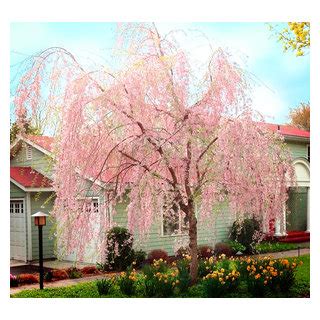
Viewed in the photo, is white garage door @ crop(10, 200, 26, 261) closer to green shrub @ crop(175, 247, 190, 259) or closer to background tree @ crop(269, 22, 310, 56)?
green shrub @ crop(175, 247, 190, 259)

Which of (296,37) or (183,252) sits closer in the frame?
(296,37)

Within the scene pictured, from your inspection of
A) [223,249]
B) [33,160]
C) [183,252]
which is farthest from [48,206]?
[223,249]

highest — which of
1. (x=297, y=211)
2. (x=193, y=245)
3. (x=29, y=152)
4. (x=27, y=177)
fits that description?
(x=29, y=152)

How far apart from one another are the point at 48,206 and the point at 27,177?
0.82 m

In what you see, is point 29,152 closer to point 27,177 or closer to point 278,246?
point 27,177

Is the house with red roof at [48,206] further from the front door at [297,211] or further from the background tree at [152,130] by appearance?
the background tree at [152,130]

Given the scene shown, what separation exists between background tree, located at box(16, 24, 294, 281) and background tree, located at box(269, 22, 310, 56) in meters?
2.12

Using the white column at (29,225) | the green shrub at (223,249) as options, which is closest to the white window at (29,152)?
the white column at (29,225)

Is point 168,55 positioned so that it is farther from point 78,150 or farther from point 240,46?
point 78,150

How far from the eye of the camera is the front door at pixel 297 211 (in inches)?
384

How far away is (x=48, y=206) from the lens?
10.2 meters

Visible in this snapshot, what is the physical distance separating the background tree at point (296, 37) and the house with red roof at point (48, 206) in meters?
1.79

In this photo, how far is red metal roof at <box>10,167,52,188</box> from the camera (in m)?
10.3
